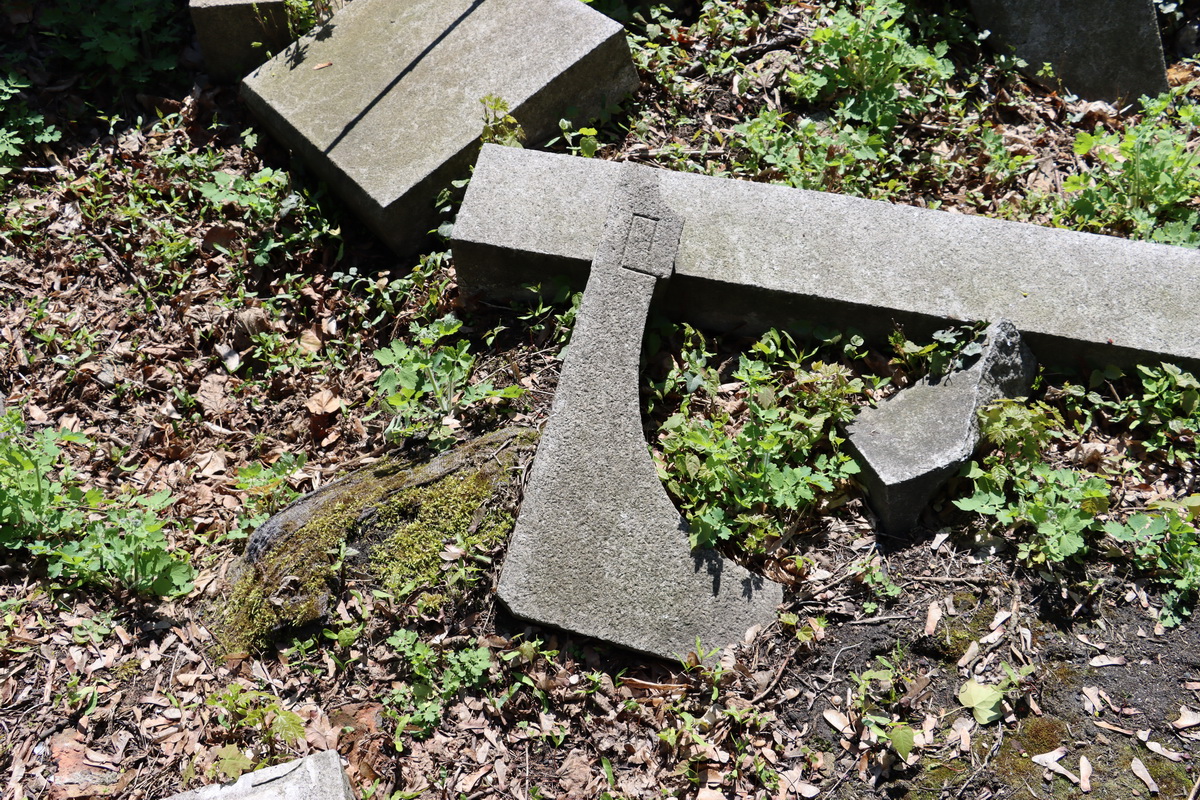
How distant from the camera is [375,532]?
3.21 m

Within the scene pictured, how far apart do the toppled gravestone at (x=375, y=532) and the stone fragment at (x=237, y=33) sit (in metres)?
2.81

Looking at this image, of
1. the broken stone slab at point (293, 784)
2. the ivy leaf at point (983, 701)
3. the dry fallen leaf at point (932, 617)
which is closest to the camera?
the broken stone slab at point (293, 784)

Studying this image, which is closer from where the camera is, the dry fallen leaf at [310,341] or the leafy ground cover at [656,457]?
the leafy ground cover at [656,457]

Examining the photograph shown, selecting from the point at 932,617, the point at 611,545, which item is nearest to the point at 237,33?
the point at 611,545

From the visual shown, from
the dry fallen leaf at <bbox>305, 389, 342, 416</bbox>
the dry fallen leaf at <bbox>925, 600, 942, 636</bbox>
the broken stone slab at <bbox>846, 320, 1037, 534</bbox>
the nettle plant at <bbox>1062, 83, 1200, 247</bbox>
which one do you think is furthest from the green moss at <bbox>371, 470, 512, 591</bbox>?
the nettle plant at <bbox>1062, 83, 1200, 247</bbox>

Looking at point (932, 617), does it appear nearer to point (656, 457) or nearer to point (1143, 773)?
→ point (1143, 773)

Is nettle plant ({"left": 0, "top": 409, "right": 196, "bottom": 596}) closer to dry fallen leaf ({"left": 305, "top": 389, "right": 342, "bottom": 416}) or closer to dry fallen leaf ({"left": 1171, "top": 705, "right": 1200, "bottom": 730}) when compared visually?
dry fallen leaf ({"left": 305, "top": 389, "right": 342, "bottom": 416})

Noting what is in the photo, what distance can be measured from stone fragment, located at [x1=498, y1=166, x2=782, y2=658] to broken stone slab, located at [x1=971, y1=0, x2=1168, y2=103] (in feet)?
10.2

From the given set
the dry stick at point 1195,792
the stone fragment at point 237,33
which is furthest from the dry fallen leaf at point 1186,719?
the stone fragment at point 237,33

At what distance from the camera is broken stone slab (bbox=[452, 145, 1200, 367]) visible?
342 centimetres

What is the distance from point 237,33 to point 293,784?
398 centimetres

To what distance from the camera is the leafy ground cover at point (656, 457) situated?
9.32 ft

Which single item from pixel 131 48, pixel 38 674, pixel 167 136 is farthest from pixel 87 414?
pixel 131 48

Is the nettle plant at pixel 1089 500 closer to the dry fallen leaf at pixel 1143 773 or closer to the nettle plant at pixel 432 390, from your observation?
the dry fallen leaf at pixel 1143 773
